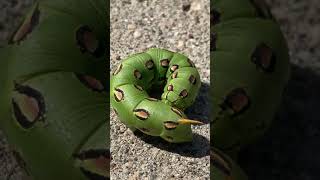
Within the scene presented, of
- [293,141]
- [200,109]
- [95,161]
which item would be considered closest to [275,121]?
[293,141]

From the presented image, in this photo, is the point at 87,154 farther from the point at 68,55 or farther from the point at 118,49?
the point at 118,49

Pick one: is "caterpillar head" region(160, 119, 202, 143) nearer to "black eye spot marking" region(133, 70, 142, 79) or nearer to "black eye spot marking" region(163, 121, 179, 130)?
"black eye spot marking" region(163, 121, 179, 130)

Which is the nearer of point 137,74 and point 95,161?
point 95,161

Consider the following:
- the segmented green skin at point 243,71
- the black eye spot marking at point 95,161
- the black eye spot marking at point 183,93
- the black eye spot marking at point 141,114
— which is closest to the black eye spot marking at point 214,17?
the segmented green skin at point 243,71

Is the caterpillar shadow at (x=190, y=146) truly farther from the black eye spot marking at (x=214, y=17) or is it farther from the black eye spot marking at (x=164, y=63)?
the black eye spot marking at (x=214, y=17)

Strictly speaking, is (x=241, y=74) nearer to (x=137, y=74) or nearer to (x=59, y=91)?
(x=137, y=74)

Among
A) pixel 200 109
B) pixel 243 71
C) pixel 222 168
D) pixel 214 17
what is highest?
pixel 214 17

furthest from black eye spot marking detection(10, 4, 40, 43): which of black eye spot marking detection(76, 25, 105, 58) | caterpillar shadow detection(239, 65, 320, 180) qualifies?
caterpillar shadow detection(239, 65, 320, 180)
